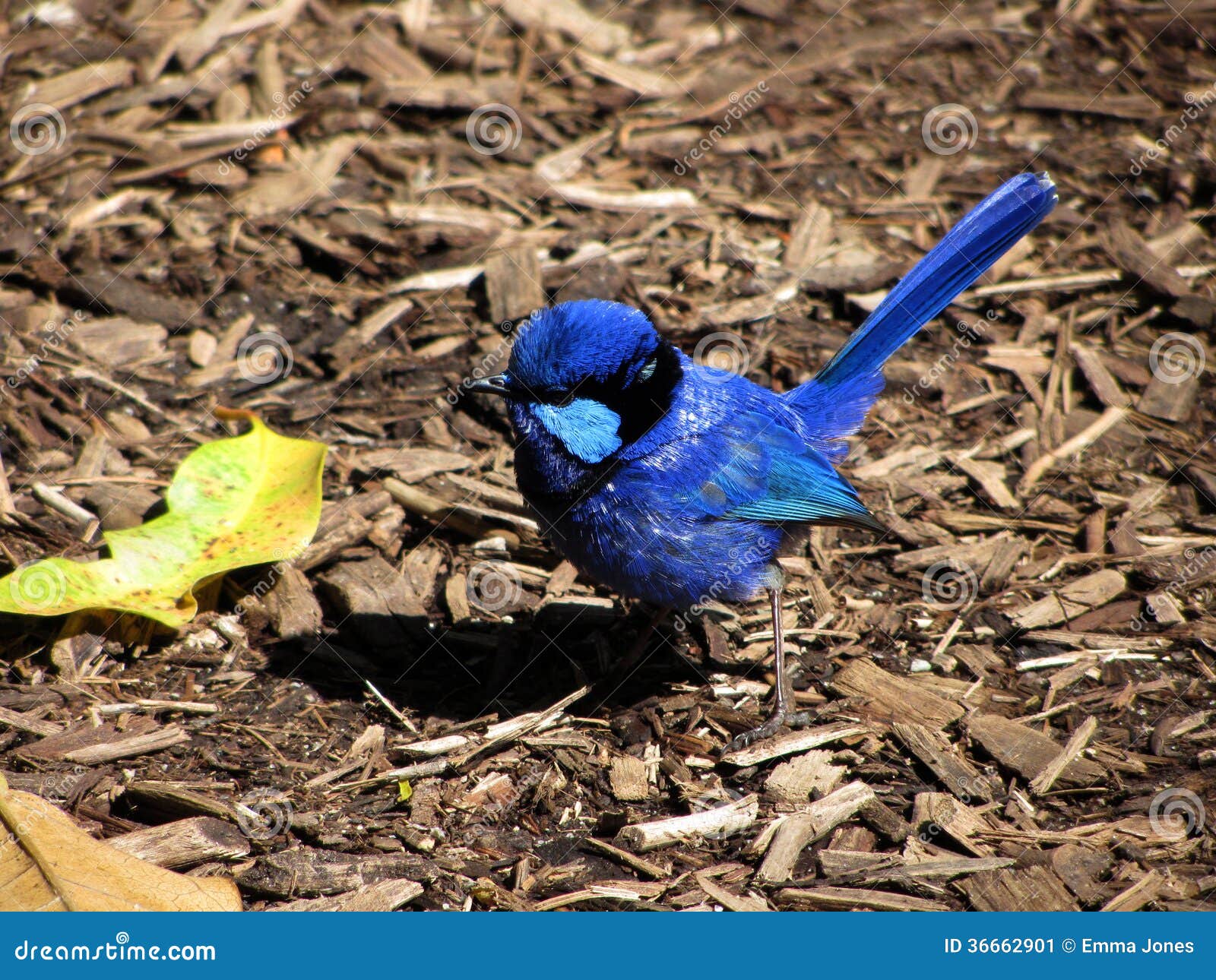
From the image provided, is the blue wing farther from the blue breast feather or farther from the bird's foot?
the bird's foot

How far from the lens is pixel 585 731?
462cm

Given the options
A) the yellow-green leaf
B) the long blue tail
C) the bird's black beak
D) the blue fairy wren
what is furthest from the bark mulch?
the bird's black beak

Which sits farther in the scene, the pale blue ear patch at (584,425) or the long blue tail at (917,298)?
the long blue tail at (917,298)

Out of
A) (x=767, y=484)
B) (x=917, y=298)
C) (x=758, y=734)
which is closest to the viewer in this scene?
(x=758, y=734)

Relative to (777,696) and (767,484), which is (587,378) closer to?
(767,484)

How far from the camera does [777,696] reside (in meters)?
4.71

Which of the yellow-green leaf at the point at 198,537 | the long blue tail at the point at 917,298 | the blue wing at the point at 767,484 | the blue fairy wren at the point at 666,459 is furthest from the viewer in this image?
the long blue tail at the point at 917,298

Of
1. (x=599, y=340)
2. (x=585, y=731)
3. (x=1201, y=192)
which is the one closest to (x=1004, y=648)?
(x=585, y=731)

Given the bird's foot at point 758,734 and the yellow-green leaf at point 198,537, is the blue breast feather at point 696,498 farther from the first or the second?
the yellow-green leaf at point 198,537

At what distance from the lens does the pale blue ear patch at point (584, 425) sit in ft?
14.8

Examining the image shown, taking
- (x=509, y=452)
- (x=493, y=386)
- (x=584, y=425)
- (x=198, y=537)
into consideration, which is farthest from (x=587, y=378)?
(x=198, y=537)

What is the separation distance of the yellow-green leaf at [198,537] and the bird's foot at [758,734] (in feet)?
6.42

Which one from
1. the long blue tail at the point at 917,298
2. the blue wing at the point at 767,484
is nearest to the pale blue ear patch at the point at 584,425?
the blue wing at the point at 767,484

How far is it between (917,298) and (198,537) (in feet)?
11.2
